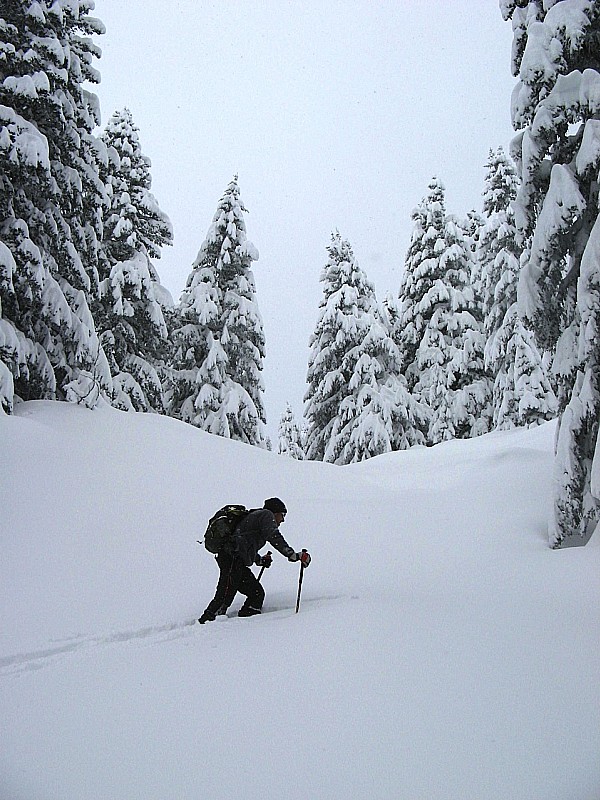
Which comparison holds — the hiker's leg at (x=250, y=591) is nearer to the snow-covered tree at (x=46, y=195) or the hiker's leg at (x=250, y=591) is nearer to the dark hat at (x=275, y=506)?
the dark hat at (x=275, y=506)

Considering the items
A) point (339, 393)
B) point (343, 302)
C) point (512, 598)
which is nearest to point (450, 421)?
point (339, 393)

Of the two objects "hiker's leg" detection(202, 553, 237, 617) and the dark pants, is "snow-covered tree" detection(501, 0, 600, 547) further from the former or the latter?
"hiker's leg" detection(202, 553, 237, 617)

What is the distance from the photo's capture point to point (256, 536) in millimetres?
7461

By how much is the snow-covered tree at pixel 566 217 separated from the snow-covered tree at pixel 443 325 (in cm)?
1746

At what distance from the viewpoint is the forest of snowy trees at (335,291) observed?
320 inches

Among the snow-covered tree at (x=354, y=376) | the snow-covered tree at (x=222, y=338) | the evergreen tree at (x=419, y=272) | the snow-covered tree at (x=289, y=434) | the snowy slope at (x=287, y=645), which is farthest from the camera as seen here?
the snow-covered tree at (x=289, y=434)

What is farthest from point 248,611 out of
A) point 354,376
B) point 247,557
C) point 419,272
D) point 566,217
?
point 419,272

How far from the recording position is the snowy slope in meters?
3.69

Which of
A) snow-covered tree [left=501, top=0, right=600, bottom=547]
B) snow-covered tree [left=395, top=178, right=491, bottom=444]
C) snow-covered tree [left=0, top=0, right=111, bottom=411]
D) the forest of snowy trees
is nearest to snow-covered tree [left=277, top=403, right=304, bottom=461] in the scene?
the forest of snowy trees

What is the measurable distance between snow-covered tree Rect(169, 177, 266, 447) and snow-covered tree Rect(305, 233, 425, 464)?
9.87 ft

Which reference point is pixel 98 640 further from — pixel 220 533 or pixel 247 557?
pixel 247 557

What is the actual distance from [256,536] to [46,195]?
30.8ft

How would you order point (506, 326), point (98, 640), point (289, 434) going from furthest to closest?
point (289, 434)
point (506, 326)
point (98, 640)

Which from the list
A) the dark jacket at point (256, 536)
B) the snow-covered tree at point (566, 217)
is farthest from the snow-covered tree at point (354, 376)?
the dark jacket at point (256, 536)
